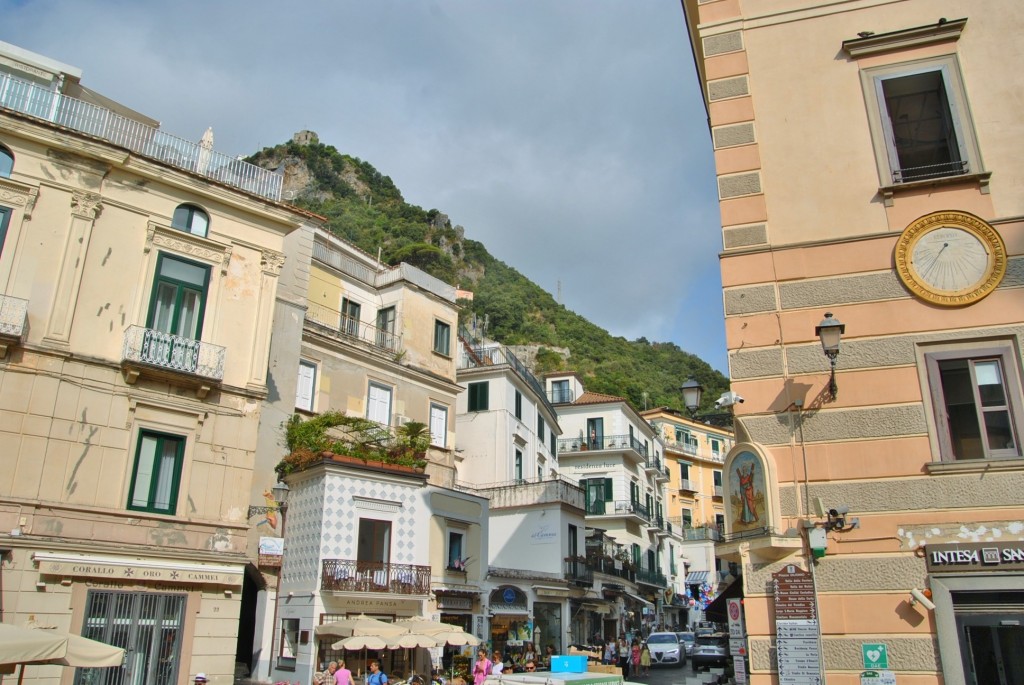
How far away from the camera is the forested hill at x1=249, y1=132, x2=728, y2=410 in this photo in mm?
82250

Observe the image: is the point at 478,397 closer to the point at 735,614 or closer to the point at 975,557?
the point at 735,614

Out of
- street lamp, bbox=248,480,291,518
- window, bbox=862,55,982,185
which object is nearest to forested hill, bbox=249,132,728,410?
street lamp, bbox=248,480,291,518

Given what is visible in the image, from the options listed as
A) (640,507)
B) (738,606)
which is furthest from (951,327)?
(640,507)

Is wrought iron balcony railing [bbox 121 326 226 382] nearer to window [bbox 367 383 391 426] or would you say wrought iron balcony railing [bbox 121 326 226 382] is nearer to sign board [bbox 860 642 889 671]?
window [bbox 367 383 391 426]

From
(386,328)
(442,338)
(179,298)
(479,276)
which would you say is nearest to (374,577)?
(179,298)

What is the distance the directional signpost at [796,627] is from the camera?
830 cm

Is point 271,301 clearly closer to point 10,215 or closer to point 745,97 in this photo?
point 10,215

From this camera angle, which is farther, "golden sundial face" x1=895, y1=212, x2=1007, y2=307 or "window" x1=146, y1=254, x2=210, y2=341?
"window" x1=146, y1=254, x2=210, y2=341

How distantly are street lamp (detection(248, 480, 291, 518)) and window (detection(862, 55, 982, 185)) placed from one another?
18.0 m

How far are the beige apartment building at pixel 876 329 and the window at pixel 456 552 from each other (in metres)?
16.3

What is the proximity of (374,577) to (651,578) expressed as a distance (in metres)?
30.7

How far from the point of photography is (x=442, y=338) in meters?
31.2

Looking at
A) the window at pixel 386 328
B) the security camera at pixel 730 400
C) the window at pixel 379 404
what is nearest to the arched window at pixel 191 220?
the window at pixel 379 404

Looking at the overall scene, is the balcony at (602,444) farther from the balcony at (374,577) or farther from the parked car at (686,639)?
the balcony at (374,577)
